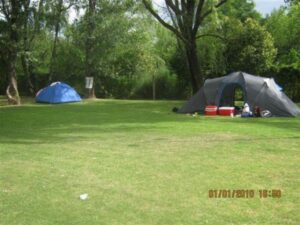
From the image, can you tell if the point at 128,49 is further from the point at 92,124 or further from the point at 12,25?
the point at 92,124

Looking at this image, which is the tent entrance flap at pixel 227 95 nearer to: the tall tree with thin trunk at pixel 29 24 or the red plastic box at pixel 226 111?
the red plastic box at pixel 226 111

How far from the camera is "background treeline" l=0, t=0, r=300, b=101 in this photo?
84.5ft

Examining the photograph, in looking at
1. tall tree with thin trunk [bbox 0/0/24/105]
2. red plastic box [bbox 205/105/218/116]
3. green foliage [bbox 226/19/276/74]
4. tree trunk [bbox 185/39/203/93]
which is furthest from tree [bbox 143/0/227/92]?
tall tree with thin trunk [bbox 0/0/24/105]

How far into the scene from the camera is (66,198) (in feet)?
20.0

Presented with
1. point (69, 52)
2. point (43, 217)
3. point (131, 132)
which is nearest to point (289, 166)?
point (43, 217)

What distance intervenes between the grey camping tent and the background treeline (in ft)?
17.4

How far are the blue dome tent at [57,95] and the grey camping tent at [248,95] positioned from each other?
8444mm

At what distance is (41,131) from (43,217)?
25.6ft

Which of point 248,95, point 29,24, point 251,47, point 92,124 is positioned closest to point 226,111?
point 248,95

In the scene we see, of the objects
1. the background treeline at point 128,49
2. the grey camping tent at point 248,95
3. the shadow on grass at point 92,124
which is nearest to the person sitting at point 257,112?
the grey camping tent at point 248,95

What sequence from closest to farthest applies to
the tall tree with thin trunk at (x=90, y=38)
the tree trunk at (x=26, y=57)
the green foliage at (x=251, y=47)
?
the tree trunk at (x=26, y=57) < the green foliage at (x=251, y=47) < the tall tree with thin trunk at (x=90, y=38)

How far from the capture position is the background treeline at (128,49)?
25766 millimetres

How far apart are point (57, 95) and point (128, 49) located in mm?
6651

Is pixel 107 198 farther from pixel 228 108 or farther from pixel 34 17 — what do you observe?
pixel 34 17
